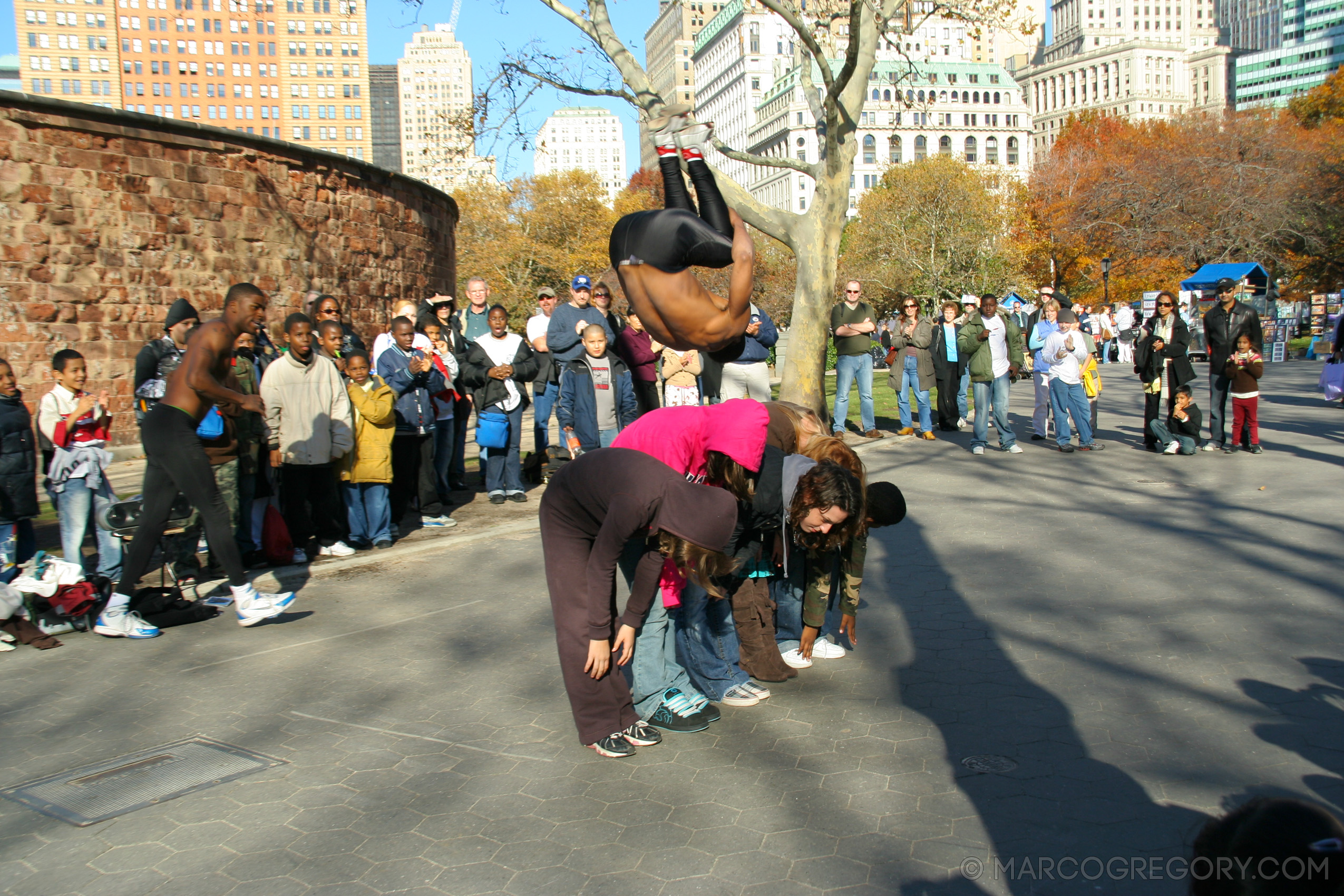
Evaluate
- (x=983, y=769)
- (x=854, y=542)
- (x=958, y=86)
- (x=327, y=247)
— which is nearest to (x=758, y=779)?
(x=983, y=769)

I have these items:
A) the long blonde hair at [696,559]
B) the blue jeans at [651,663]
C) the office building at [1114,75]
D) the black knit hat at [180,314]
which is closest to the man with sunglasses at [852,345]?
the black knit hat at [180,314]

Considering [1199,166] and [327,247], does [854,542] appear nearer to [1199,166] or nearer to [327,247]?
[327,247]

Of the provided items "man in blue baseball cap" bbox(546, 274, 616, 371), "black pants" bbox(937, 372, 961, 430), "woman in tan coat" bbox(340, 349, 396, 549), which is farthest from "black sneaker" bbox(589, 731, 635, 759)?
"black pants" bbox(937, 372, 961, 430)

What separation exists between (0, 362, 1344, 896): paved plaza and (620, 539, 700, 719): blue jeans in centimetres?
31

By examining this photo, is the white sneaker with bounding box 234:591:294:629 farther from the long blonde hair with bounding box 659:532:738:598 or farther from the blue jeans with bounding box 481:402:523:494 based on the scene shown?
the blue jeans with bounding box 481:402:523:494

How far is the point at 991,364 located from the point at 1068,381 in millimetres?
967

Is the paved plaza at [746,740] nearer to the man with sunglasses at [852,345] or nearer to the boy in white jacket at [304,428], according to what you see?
the boy in white jacket at [304,428]

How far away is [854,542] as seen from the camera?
4.90 meters

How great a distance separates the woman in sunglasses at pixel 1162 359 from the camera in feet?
39.3

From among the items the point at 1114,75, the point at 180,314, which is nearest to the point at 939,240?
Answer: the point at 180,314

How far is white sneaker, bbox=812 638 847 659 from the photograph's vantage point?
557 centimetres

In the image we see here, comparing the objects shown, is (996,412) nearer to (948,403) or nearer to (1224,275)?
(948,403)

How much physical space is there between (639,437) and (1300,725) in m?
3.15

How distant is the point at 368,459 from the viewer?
8305 mm
